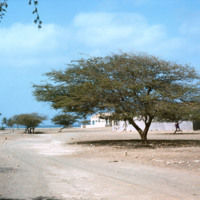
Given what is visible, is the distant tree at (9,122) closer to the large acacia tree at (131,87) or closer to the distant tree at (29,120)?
the distant tree at (29,120)

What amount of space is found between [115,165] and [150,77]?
11.1 meters

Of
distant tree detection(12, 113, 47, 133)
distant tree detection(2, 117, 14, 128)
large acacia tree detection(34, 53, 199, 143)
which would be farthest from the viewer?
distant tree detection(2, 117, 14, 128)

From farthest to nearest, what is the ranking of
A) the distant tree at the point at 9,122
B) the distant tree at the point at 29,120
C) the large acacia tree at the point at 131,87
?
the distant tree at the point at 9,122 → the distant tree at the point at 29,120 → the large acacia tree at the point at 131,87

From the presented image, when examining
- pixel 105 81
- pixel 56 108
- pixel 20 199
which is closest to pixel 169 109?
pixel 105 81

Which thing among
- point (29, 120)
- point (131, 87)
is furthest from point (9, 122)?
Result: point (131, 87)

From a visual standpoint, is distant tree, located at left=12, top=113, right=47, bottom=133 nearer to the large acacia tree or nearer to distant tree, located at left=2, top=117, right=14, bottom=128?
distant tree, located at left=2, top=117, right=14, bottom=128

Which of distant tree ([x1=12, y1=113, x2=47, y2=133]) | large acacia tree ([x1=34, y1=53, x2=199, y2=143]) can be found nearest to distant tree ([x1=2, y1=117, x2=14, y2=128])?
distant tree ([x1=12, y1=113, x2=47, y2=133])

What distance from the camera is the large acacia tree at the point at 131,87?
2258 centimetres

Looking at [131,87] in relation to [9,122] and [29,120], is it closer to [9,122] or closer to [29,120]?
[29,120]

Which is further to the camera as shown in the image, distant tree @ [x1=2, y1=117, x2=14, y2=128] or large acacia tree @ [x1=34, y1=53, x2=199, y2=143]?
distant tree @ [x1=2, y1=117, x2=14, y2=128]

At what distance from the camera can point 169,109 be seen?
2214cm

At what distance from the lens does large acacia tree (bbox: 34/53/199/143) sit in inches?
889

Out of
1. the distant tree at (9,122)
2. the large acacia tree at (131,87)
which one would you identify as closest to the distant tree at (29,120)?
the distant tree at (9,122)

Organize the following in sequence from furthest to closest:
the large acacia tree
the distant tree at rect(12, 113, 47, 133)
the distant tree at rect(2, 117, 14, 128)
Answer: the distant tree at rect(2, 117, 14, 128)
the distant tree at rect(12, 113, 47, 133)
the large acacia tree
